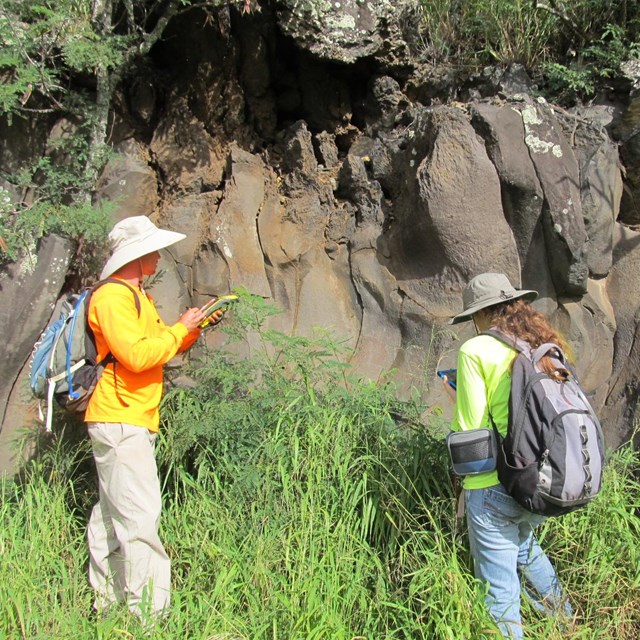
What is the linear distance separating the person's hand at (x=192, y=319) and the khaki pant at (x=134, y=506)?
1.75 feet

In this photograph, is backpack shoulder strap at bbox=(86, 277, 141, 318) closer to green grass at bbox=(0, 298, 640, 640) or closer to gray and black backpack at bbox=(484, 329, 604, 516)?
green grass at bbox=(0, 298, 640, 640)

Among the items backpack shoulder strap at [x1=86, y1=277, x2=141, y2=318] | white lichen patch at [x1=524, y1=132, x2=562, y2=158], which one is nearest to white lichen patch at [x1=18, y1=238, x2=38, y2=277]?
backpack shoulder strap at [x1=86, y1=277, x2=141, y2=318]

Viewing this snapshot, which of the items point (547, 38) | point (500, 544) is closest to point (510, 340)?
point (500, 544)

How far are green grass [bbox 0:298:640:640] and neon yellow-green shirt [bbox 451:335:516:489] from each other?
2.26 ft

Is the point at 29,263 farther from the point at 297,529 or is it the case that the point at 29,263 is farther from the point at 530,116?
the point at 530,116

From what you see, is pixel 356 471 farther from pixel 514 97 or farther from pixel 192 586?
pixel 514 97

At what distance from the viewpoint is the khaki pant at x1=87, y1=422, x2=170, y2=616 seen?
3080mm

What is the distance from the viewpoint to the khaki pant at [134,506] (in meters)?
3.08

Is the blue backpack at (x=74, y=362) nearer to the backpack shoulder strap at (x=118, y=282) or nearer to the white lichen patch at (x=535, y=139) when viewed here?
the backpack shoulder strap at (x=118, y=282)

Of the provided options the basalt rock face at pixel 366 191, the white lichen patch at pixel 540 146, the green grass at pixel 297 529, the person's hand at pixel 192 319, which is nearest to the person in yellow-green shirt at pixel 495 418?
the green grass at pixel 297 529

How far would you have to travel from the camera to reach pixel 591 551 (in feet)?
10.6

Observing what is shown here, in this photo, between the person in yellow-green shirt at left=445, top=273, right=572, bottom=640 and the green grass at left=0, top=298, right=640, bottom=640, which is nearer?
the person in yellow-green shirt at left=445, top=273, right=572, bottom=640

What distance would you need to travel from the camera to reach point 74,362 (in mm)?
3141

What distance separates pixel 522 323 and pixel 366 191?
10.5ft
